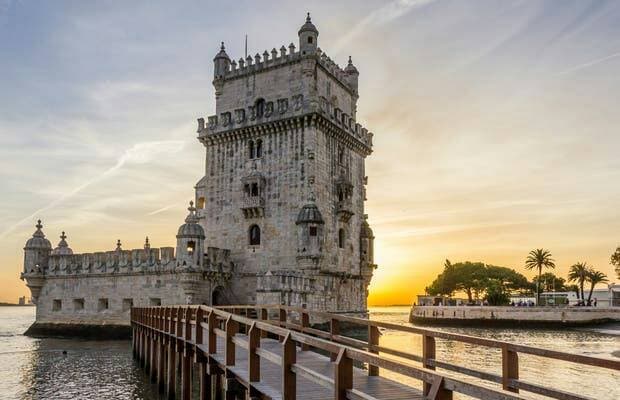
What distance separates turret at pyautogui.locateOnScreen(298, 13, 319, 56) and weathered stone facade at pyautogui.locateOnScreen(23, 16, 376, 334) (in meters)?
0.07

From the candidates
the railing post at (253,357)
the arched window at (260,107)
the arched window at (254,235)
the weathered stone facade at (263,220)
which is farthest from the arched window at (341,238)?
the railing post at (253,357)

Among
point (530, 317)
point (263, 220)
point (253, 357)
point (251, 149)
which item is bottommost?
point (530, 317)

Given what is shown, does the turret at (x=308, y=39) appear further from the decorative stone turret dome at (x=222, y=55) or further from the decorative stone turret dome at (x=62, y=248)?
the decorative stone turret dome at (x=62, y=248)

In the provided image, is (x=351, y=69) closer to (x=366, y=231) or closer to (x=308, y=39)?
(x=308, y=39)

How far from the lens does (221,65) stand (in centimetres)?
4791

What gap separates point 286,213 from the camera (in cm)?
4212

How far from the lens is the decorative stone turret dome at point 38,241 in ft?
162

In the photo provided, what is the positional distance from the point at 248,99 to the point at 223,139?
3.59 metres

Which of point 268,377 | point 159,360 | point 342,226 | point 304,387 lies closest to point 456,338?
point 304,387

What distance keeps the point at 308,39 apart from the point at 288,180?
34.0 ft

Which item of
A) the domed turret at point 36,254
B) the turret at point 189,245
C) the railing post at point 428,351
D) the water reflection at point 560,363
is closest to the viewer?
the railing post at point 428,351

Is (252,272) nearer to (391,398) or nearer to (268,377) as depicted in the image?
(268,377)

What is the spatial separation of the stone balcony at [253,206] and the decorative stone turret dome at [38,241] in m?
18.2

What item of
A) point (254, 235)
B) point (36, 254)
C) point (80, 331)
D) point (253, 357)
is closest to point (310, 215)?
point (254, 235)
